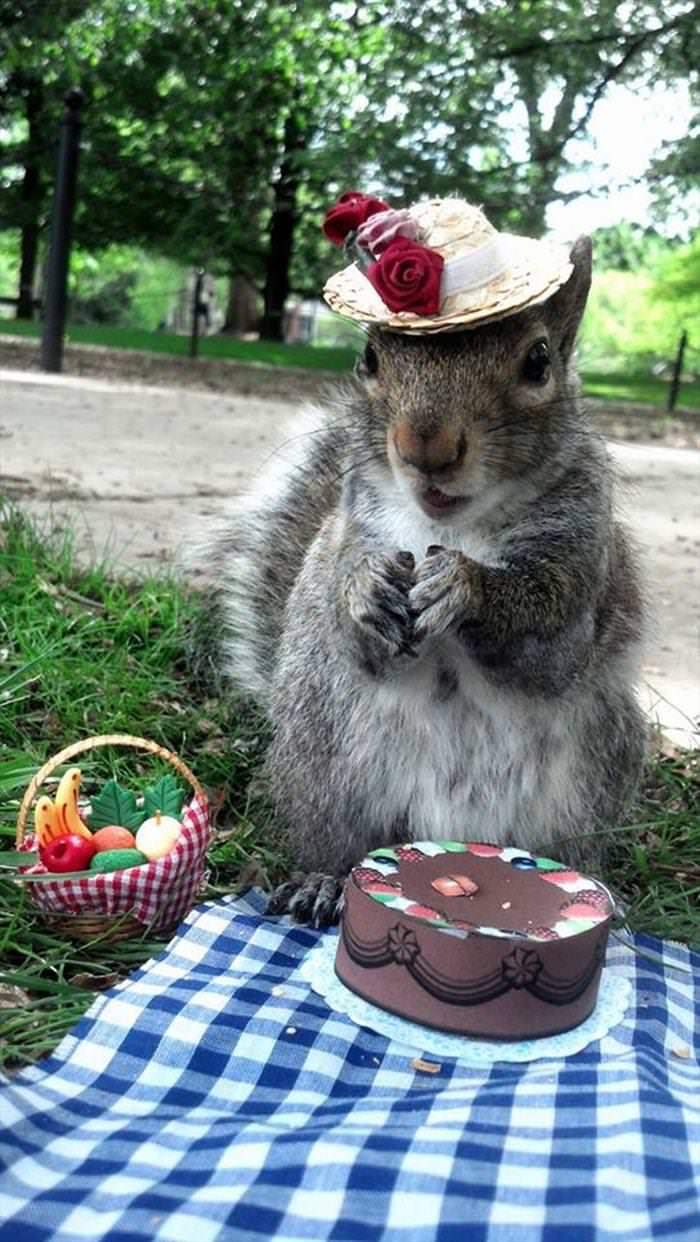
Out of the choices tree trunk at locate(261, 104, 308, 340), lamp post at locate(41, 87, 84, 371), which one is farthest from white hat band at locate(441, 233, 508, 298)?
tree trunk at locate(261, 104, 308, 340)

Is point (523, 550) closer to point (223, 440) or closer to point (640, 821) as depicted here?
point (640, 821)

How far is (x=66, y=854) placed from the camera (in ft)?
5.32

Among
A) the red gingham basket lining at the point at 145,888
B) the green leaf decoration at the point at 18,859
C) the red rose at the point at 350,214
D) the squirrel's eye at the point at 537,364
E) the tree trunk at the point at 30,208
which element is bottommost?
the red gingham basket lining at the point at 145,888

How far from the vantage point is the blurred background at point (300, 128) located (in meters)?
6.27

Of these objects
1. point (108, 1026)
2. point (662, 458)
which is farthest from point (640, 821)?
point (662, 458)

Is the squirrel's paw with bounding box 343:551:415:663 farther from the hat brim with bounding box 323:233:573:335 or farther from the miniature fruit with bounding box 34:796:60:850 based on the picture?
the miniature fruit with bounding box 34:796:60:850

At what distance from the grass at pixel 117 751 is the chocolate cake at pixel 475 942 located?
0.91 feet

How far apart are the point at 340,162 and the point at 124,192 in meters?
7.23

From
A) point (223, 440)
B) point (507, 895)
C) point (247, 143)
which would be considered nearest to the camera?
point (507, 895)

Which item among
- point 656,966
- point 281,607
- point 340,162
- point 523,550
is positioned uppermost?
point 340,162

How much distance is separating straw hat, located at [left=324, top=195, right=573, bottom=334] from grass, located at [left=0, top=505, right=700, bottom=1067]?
2.40ft

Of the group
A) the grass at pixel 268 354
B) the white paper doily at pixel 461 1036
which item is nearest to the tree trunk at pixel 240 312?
the grass at pixel 268 354

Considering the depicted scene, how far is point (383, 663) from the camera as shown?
161cm

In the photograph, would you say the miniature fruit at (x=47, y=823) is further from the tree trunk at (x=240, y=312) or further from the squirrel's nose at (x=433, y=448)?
the tree trunk at (x=240, y=312)
